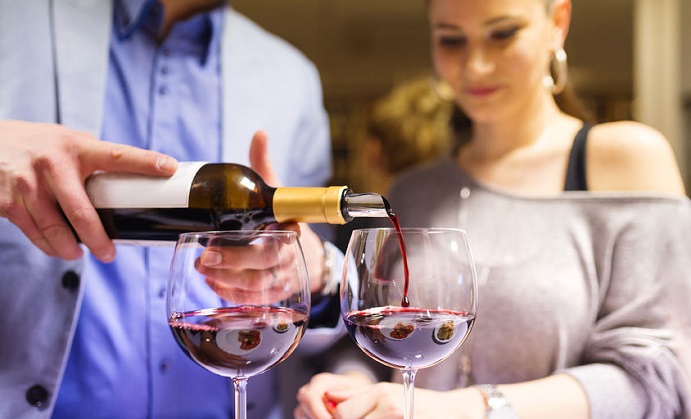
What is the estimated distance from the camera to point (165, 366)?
1.26 m

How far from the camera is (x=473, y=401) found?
99cm

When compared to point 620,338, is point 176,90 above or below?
above

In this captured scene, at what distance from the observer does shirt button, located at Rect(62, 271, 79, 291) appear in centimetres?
116

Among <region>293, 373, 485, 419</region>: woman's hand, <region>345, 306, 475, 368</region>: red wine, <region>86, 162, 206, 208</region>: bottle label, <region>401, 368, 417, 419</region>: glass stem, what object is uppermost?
<region>86, 162, 206, 208</region>: bottle label

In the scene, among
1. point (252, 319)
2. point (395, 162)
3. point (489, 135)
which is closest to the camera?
point (252, 319)

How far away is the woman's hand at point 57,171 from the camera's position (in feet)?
2.94

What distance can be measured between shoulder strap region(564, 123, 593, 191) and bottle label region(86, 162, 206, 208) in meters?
0.73

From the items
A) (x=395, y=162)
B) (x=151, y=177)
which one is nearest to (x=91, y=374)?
(x=151, y=177)

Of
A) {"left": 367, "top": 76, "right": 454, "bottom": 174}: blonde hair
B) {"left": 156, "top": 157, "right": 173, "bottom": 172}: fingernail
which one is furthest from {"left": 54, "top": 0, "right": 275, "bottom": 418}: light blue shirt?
{"left": 367, "top": 76, "right": 454, "bottom": 174}: blonde hair

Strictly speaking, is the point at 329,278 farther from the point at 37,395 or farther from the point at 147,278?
the point at 37,395

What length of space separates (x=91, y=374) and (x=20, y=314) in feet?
0.49

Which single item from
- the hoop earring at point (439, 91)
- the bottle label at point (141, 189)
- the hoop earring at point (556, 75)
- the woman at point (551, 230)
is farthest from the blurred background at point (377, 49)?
the bottle label at point (141, 189)

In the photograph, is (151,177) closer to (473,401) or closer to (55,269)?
(55,269)

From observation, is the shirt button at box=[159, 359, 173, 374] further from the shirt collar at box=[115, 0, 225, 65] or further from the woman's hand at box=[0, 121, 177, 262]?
the shirt collar at box=[115, 0, 225, 65]
